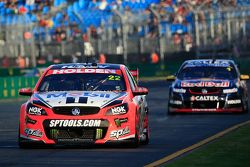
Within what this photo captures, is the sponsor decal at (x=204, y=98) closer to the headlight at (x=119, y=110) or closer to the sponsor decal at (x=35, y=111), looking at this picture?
the headlight at (x=119, y=110)

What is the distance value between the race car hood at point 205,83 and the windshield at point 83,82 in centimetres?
969

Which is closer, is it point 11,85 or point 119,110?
point 119,110

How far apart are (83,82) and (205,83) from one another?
10.2 meters

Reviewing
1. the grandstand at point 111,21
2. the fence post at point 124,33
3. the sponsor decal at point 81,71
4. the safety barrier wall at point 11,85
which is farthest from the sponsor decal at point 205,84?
the fence post at point 124,33

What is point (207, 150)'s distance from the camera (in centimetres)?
1374

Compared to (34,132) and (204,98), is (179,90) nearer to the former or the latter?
(204,98)

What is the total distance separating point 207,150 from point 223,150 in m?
0.22

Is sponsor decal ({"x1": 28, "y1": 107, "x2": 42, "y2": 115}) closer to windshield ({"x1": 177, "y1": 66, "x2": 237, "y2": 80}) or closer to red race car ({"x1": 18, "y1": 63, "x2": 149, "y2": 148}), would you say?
red race car ({"x1": 18, "y1": 63, "x2": 149, "y2": 148})

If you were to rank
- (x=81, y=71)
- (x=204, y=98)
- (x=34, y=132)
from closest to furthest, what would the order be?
(x=34, y=132), (x=81, y=71), (x=204, y=98)

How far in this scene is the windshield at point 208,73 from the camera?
25.7 metres

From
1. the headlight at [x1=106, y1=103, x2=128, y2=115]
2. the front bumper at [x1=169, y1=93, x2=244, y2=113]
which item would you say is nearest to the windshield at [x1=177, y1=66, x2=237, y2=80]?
the front bumper at [x1=169, y1=93, x2=244, y2=113]

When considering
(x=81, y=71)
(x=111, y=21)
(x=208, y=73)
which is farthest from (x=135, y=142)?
(x=111, y=21)

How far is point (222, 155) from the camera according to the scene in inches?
506

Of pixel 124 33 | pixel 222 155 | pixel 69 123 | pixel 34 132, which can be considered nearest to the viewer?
pixel 222 155
